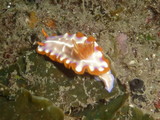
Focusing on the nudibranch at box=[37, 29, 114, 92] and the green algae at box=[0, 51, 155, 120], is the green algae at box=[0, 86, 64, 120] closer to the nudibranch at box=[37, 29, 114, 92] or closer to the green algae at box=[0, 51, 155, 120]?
the green algae at box=[0, 51, 155, 120]

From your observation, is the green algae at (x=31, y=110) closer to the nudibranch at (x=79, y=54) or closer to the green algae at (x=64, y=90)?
the green algae at (x=64, y=90)

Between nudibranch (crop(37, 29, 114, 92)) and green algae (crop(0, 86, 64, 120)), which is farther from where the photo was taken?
nudibranch (crop(37, 29, 114, 92))

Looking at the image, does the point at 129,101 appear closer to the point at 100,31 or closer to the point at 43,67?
the point at 100,31

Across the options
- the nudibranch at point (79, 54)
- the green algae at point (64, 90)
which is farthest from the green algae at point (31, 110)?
the nudibranch at point (79, 54)

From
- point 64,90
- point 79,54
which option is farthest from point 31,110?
point 79,54

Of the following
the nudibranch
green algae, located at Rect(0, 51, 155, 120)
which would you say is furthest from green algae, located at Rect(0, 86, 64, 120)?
the nudibranch

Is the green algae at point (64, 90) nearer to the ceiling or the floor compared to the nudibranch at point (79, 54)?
nearer to the floor

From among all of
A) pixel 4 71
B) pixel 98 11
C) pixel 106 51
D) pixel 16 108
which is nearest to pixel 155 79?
pixel 106 51

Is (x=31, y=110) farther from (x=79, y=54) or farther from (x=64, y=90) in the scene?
(x=79, y=54)
